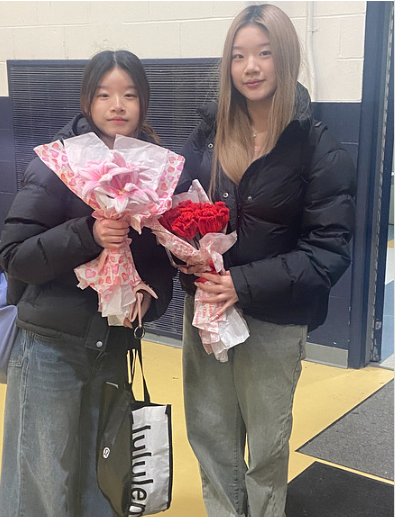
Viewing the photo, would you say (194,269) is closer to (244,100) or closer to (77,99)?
(244,100)

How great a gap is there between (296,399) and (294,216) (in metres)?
1.56

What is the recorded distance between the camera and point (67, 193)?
5.02 ft

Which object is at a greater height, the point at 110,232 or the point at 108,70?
the point at 108,70

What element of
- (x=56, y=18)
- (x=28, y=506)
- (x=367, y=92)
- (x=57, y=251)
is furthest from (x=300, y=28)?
(x=28, y=506)

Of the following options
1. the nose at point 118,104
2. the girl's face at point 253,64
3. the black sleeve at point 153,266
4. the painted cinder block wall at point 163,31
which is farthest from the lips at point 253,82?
the painted cinder block wall at point 163,31

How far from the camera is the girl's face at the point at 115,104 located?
5.04ft

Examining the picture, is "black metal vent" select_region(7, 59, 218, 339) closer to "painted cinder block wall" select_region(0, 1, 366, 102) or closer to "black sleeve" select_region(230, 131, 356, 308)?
"painted cinder block wall" select_region(0, 1, 366, 102)

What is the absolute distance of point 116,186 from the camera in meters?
1.44

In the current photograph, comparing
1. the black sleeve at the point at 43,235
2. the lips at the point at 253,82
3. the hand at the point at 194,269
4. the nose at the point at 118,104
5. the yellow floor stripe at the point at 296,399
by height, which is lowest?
the yellow floor stripe at the point at 296,399

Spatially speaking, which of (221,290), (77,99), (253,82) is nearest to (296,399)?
(221,290)

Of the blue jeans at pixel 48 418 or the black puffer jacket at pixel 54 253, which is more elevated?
the black puffer jacket at pixel 54 253

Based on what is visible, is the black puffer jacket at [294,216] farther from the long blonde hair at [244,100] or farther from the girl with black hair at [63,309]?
the girl with black hair at [63,309]

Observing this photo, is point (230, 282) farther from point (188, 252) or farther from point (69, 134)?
point (69, 134)

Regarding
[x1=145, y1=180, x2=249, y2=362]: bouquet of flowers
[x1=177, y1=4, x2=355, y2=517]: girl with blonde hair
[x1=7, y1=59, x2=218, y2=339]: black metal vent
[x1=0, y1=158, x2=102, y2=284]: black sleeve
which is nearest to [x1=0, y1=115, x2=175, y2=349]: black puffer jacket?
[x1=0, y1=158, x2=102, y2=284]: black sleeve
